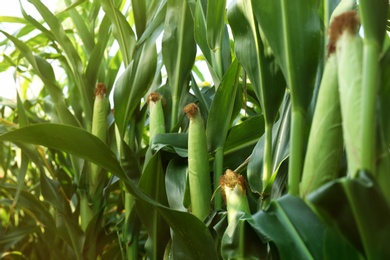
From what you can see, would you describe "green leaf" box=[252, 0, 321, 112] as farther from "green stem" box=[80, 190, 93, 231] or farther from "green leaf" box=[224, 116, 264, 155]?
"green stem" box=[80, 190, 93, 231]

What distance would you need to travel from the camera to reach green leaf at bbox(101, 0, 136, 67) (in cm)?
87

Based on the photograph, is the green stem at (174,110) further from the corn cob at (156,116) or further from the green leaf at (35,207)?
the green leaf at (35,207)

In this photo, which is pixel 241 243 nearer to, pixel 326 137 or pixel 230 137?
pixel 326 137

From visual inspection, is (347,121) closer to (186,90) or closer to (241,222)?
(241,222)

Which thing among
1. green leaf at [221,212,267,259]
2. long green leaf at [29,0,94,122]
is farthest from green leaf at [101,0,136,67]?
green leaf at [221,212,267,259]

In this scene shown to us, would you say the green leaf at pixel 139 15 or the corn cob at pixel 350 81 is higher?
the green leaf at pixel 139 15

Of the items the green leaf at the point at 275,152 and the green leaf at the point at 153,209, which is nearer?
the green leaf at the point at 275,152

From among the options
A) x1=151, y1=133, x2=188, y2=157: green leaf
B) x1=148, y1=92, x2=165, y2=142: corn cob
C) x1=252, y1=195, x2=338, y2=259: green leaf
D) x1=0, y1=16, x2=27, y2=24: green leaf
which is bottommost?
x1=252, y1=195, x2=338, y2=259: green leaf

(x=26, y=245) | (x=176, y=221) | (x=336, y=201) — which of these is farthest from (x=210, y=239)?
(x=26, y=245)

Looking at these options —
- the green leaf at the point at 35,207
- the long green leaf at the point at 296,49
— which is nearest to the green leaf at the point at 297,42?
the long green leaf at the point at 296,49

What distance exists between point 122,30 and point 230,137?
0.29 m

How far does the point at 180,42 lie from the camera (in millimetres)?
828

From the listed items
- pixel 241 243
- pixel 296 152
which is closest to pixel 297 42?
pixel 296 152

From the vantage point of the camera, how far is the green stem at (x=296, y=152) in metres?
0.47
